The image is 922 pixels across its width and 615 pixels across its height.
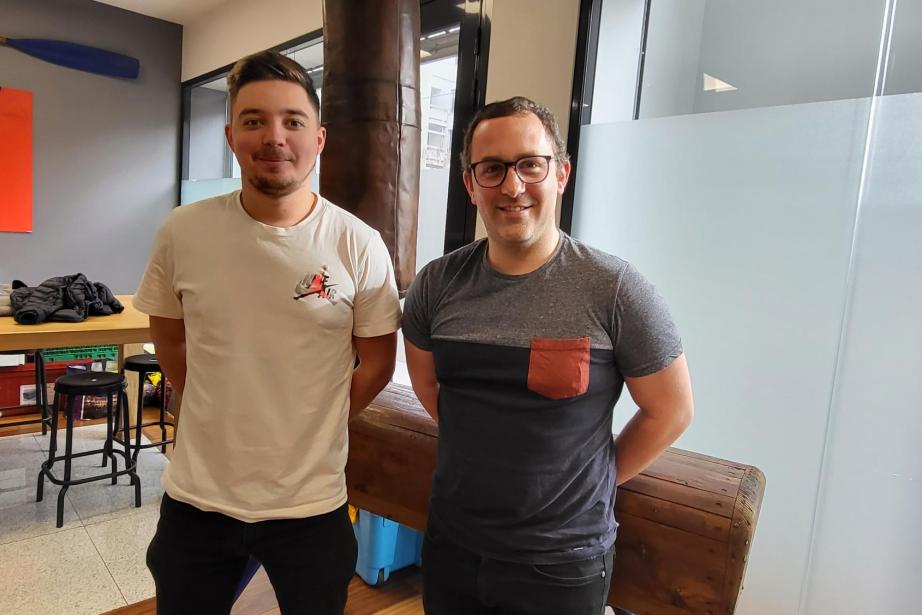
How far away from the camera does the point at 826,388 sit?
154 cm

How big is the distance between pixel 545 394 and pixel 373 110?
2.95 feet

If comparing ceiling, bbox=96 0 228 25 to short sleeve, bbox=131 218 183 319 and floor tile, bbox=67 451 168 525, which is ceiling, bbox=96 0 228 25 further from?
short sleeve, bbox=131 218 183 319

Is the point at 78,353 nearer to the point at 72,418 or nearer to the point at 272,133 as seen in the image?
the point at 72,418

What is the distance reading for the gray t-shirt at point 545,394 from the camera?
0.96 meters

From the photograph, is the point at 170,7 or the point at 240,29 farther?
the point at 170,7

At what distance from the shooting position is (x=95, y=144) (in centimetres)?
429

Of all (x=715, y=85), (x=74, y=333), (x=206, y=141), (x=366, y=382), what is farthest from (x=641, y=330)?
(x=206, y=141)

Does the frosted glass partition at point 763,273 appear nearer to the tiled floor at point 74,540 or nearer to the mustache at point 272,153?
the mustache at point 272,153

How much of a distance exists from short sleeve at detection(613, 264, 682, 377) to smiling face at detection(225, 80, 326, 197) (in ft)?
2.03

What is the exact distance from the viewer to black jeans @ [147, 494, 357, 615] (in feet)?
3.57

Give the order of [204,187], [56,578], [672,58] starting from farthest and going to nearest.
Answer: [204,187] < [56,578] < [672,58]

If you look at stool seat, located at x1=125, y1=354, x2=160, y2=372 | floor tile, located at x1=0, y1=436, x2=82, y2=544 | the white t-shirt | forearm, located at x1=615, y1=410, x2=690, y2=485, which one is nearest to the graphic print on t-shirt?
the white t-shirt

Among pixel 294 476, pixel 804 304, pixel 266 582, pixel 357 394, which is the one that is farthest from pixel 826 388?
pixel 266 582

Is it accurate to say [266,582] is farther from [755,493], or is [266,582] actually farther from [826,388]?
[826,388]
